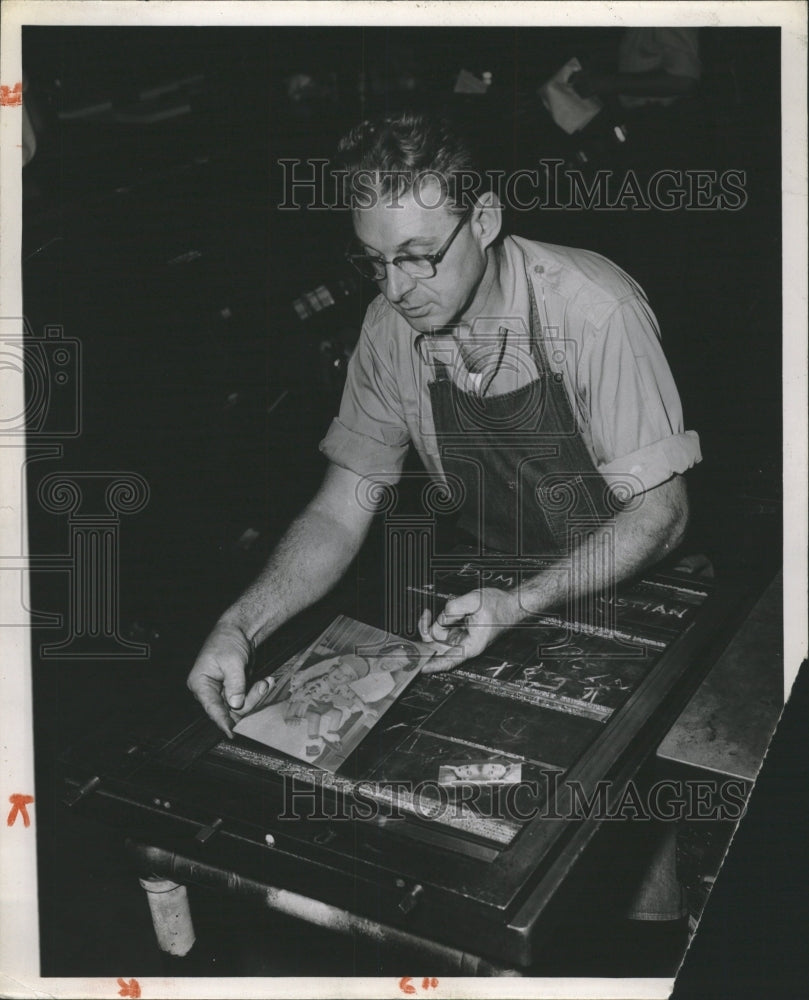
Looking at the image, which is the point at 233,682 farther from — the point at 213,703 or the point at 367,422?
the point at 367,422

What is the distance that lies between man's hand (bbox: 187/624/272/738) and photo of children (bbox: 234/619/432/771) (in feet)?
0.08

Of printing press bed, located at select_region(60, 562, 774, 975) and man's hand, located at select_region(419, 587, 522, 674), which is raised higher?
man's hand, located at select_region(419, 587, 522, 674)

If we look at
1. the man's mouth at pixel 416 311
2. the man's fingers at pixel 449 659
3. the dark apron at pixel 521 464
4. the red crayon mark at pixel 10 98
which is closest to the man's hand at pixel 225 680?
the man's fingers at pixel 449 659

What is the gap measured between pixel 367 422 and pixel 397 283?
23 centimetres

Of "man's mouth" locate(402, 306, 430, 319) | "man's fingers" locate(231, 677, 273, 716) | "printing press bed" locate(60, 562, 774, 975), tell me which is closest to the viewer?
"printing press bed" locate(60, 562, 774, 975)

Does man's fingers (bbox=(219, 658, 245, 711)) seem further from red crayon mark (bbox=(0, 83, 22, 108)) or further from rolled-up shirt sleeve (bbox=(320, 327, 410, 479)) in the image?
red crayon mark (bbox=(0, 83, 22, 108))

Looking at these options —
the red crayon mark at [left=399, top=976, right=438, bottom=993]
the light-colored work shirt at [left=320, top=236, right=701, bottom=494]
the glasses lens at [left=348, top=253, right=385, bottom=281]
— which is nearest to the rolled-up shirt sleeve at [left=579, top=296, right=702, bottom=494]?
the light-colored work shirt at [left=320, top=236, right=701, bottom=494]

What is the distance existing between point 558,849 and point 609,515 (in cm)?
54

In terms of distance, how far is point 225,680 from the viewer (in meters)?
1.46

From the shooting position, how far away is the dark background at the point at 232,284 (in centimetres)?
147

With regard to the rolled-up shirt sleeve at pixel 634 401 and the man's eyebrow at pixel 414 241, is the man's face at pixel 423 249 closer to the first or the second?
the man's eyebrow at pixel 414 241

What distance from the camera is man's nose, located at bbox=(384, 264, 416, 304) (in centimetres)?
148

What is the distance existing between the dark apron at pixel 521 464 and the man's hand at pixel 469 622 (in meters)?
0.09

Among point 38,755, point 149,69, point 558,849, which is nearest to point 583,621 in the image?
point 558,849
